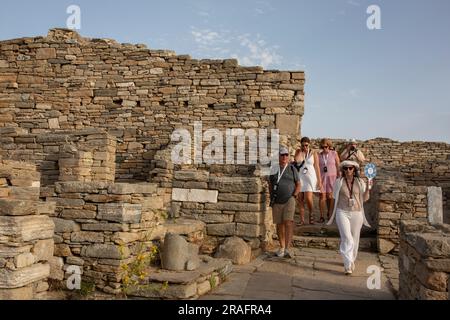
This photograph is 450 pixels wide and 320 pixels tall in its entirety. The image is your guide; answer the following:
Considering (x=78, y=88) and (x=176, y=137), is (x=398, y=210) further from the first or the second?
(x=78, y=88)

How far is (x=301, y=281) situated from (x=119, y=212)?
256cm

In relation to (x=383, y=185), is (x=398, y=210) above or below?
below

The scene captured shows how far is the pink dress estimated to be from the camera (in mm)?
7910

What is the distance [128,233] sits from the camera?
15.7ft

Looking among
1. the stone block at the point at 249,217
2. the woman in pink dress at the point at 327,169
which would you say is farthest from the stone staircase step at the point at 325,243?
the stone block at the point at 249,217

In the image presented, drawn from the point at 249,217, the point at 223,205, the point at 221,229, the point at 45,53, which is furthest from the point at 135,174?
the point at 249,217

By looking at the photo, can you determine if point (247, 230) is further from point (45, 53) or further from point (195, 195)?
point (45, 53)

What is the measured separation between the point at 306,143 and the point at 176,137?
5.27m

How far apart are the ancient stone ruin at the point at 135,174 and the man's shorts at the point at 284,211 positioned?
30cm

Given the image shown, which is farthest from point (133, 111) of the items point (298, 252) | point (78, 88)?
point (298, 252)

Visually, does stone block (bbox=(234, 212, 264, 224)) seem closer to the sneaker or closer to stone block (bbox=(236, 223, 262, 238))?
stone block (bbox=(236, 223, 262, 238))

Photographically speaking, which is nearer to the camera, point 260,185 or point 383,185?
point 260,185
